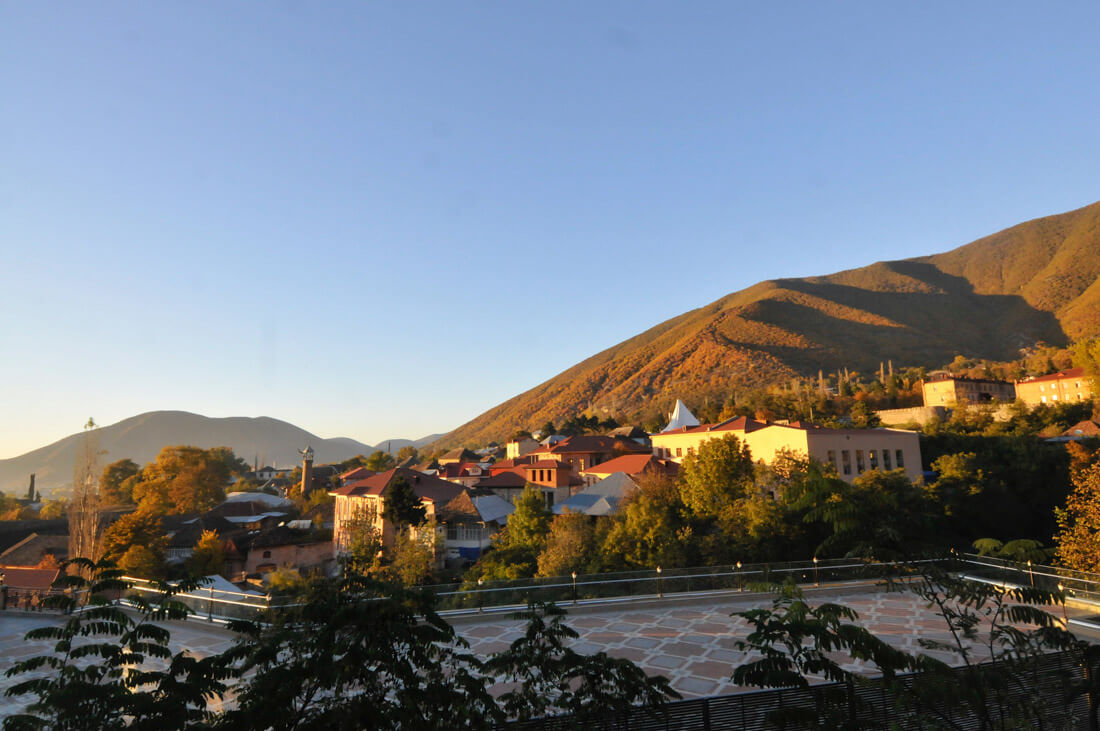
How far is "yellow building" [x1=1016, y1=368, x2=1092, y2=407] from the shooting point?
179 ft

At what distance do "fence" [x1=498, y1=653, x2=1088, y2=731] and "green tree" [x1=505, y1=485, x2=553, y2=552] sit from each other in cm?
2789

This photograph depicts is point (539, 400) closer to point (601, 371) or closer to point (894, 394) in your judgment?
point (601, 371)

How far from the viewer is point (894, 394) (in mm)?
61000

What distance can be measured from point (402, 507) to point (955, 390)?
56109 mm

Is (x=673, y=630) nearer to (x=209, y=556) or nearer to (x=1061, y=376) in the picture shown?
(x=209, y=556)

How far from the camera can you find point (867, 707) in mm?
5574

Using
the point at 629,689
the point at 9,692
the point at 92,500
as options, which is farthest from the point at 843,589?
the point at 92,500

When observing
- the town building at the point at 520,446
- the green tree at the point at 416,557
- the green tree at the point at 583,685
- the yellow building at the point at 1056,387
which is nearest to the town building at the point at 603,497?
the green tree at the point at 416,557

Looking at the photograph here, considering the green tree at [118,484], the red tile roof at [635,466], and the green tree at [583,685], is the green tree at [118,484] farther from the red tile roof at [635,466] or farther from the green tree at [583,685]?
the green tree at [583,685]

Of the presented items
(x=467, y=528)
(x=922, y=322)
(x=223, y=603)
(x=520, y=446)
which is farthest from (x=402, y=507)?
(x=922, y=322)

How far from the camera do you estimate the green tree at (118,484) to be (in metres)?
68.7

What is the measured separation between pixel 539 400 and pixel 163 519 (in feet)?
450

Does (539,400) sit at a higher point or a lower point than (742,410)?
higher

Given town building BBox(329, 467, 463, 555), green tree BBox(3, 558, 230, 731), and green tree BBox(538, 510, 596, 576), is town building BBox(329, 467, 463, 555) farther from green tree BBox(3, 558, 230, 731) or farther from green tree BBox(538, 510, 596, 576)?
green tree BBox(3, 558, 230, 731)
